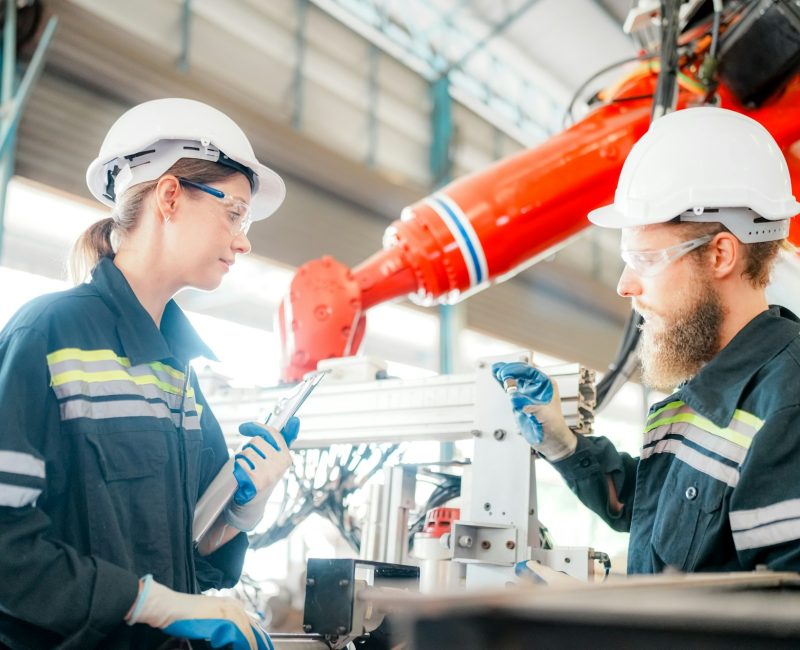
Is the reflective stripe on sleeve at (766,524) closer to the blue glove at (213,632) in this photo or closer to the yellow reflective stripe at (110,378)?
the blue glove at (213,632)

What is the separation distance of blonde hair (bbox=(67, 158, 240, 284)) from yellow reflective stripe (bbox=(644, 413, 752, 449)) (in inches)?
43.7

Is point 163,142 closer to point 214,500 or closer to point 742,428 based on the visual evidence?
point 214,500

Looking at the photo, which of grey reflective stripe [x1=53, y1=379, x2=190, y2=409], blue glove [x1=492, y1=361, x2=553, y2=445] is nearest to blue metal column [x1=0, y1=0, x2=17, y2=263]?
grey reflective stripe [x1=53, y1=379, x2=190, y2=409]

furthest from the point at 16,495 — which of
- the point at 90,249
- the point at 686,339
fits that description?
the point at 686,339

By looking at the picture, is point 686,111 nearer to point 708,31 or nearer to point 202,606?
point 708,31

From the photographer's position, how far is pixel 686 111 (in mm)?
1878

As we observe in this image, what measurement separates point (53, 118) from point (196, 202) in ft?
14.6

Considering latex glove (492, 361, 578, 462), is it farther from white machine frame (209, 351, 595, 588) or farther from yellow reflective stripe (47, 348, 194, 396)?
yellow reflective stripe (47, 348, 194, 396)

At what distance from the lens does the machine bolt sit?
1.92m

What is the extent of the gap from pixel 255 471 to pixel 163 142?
765 millimetres

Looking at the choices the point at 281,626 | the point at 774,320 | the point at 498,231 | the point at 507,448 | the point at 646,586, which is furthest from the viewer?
the point at 281,626

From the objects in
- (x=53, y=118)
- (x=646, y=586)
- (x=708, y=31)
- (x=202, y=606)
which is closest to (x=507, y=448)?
(x=202, y=606)

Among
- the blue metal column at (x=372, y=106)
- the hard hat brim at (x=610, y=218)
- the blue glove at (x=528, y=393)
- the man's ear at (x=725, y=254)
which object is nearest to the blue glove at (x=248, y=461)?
the blue glove at (x=528, y=393)

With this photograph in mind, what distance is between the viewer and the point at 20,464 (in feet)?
4.12
